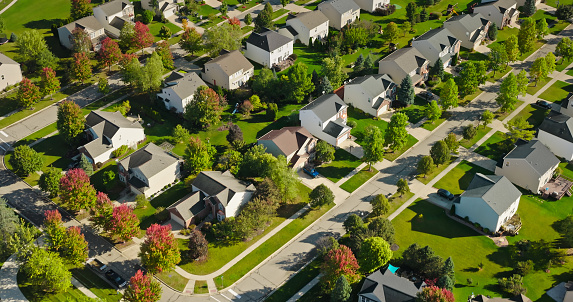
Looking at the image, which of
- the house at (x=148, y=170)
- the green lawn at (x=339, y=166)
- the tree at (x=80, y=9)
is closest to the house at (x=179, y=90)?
the house at (x=148, y=170)

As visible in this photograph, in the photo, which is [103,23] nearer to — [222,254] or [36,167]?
[36,167]

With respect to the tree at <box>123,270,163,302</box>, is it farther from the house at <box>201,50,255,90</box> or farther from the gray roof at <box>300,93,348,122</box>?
the house at <box>201,50,255,90</box>

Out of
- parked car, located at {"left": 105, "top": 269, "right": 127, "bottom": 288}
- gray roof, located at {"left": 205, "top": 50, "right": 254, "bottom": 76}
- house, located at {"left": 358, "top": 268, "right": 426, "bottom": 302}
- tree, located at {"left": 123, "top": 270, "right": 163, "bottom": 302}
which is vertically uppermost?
gray roof, located at {"left": 205, "top": 50, "right": 254, "bottom": 76}

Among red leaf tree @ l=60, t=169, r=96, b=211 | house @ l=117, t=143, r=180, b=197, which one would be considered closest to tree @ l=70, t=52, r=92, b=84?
house @ l=117, t=143, r=180, b=197

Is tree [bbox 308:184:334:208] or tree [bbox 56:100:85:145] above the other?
tree [bbox 56:100:85:145]

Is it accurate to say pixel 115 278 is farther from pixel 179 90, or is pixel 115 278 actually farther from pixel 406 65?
pixel 406 65

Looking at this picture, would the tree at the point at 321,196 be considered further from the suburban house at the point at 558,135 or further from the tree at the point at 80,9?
the tree at the point at 80,9

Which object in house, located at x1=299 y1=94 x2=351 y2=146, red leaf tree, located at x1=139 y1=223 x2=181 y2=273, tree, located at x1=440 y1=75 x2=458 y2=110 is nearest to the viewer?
red leaf tree, located at x1=139 y1=223 x2=181 y2=273
